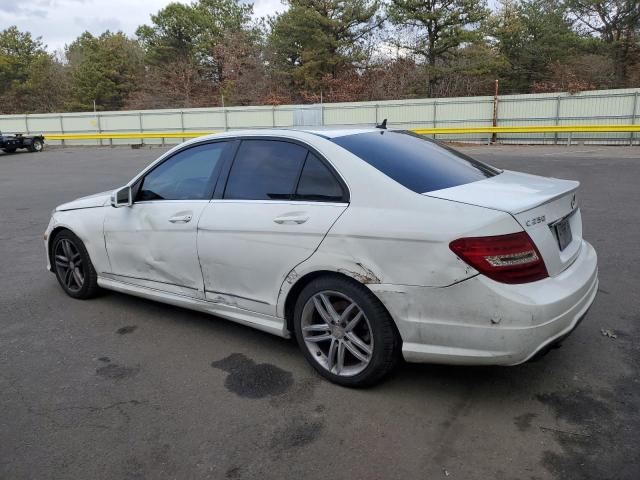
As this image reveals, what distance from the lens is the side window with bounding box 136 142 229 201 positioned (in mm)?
4020

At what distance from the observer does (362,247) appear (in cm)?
305

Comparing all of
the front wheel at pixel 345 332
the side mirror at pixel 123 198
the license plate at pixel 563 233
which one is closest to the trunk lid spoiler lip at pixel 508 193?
the license plate at pixel 563 233

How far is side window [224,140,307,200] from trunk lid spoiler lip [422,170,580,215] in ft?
3.09

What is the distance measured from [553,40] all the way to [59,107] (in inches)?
1840

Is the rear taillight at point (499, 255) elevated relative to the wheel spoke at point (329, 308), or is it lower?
elevated

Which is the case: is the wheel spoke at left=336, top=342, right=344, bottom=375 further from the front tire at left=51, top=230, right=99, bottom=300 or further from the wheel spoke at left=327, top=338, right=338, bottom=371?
the front tire at left=51, top=230, right=99, bottom=300

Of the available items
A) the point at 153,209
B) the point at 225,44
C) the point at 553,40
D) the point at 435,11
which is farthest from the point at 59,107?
the point at 153,209

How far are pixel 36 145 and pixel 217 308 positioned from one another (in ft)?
99.5

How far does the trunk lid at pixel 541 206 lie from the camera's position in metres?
2.93

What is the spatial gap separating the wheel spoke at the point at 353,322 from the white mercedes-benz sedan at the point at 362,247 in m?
0.01

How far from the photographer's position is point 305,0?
126ft

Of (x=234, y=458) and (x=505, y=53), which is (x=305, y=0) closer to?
(x=505, y=53)

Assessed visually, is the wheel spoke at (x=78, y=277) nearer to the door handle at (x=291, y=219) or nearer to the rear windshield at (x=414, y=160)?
the door handle at (x=291, y=219)

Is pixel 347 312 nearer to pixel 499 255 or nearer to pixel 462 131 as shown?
pixel 499 255
